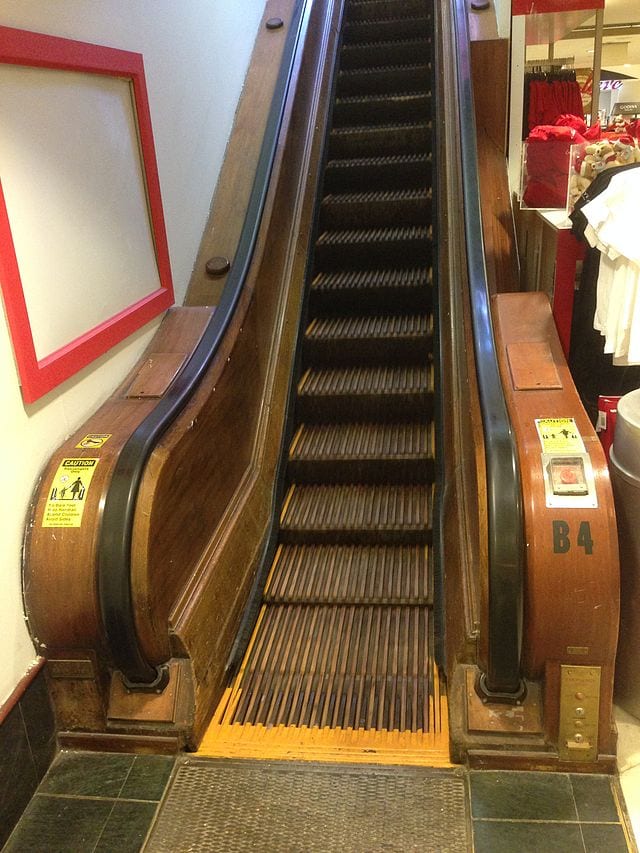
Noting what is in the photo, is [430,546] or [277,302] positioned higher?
[277,302]

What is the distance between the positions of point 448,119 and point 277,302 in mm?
1486

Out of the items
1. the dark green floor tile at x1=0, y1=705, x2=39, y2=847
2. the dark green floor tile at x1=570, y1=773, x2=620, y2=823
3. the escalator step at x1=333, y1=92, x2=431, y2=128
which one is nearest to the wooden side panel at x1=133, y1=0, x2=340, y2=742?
the dark green floor tile at x1=0, y1=705, x2=39, y2=847

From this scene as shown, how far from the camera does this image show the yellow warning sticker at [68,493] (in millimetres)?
1771

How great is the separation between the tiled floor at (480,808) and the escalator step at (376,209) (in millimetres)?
2748

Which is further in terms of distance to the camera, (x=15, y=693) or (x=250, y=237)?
(x=250, y=237)

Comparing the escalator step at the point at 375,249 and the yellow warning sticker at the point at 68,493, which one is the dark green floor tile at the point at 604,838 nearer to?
the yellow warning sticker at the point at 68,493

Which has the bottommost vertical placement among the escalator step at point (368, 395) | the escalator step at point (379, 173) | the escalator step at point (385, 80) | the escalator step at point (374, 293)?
the escalator step at point (368, 395)

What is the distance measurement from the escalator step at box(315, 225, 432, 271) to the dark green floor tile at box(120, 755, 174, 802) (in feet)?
8.43

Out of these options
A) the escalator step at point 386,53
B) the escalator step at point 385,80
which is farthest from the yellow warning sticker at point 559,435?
the escalator step at point 386,53

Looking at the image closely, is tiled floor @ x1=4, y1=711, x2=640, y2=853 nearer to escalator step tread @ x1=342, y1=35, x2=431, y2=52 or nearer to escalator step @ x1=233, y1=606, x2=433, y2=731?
escalator step @ x1=233, y1=606, x2=433, y2=731

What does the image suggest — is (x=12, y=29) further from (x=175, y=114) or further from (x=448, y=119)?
(x=448, y=119)

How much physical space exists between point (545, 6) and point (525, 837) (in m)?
3.41

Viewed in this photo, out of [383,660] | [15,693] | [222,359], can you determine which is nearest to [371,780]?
[383,660]

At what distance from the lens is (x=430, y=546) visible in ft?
8.69
